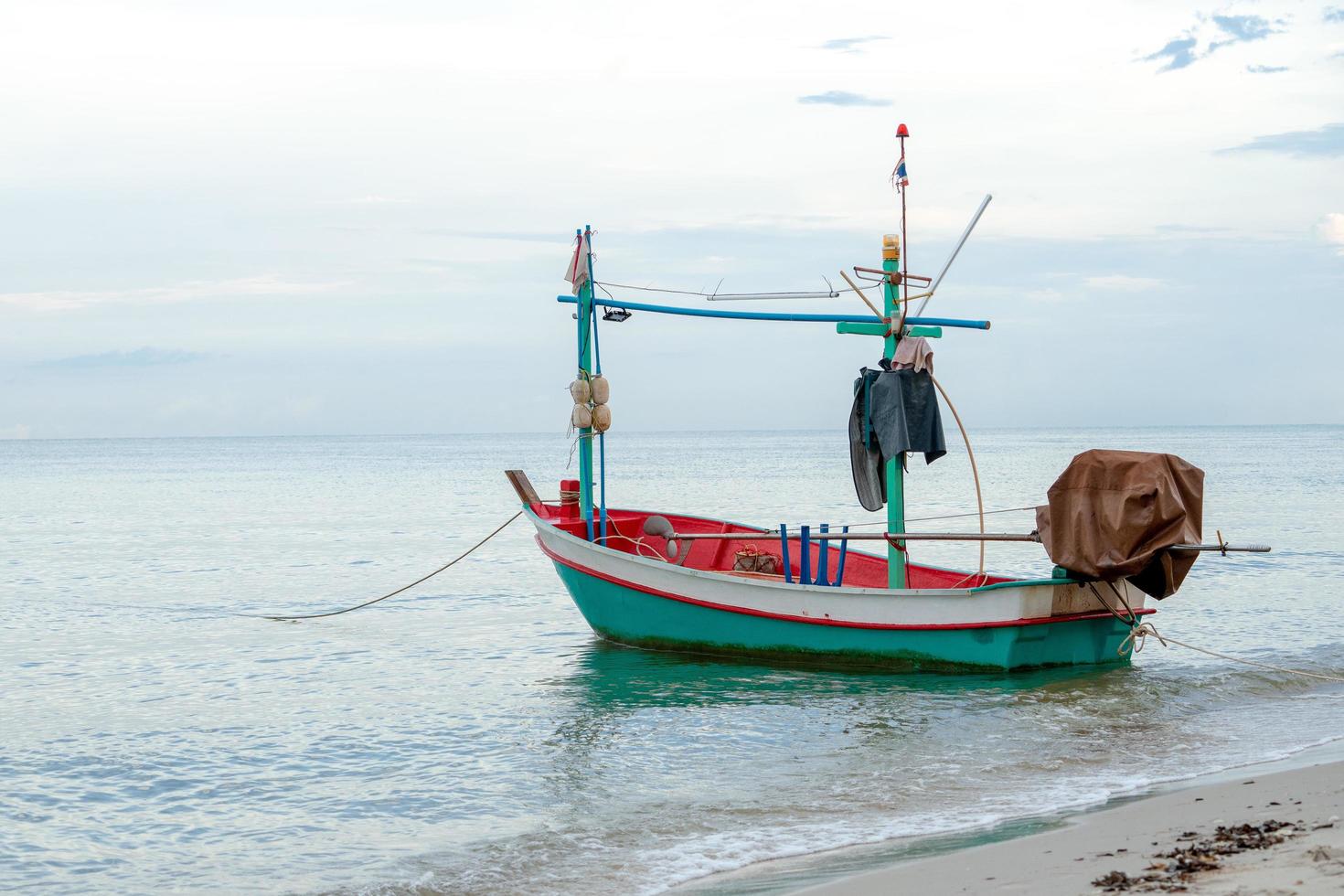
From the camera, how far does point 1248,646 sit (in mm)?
16016

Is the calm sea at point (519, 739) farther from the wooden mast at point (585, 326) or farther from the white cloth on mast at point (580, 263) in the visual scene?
the white cloth on mast at point (580, 263)

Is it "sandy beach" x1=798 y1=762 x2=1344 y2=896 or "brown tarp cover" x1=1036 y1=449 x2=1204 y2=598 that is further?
"brown tarp cover" x1=1036 y1=449 x2=1204 y2=598

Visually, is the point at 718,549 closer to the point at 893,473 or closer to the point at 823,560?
the point at 823,560

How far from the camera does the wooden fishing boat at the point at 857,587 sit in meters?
11.9

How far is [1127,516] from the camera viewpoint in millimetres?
11070

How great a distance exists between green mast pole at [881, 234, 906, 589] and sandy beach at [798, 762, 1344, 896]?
5.24 m

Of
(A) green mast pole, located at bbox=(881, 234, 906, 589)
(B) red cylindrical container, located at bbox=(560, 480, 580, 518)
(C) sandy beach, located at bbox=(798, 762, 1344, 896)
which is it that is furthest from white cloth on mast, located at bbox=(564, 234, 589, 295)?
(C) sandy beach, located at bbox=(798, 762, 1344, 896)

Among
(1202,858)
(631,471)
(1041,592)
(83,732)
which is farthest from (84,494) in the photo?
(1202,858)

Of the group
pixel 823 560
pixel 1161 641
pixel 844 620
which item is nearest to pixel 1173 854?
pixel 844 620

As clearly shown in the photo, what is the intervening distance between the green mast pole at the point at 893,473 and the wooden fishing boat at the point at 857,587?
0.02 metres

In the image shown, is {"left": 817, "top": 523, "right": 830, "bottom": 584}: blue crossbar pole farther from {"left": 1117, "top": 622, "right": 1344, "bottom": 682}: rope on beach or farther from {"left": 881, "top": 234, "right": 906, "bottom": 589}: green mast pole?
{"left": 1117, "top": 622, "right": 1344, "bottom": 682}: rope on beach

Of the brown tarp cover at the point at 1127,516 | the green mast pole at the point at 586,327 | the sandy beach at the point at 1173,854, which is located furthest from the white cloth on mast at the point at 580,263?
the sandy beach at the point at 1173,854

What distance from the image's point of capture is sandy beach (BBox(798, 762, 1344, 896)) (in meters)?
5.23

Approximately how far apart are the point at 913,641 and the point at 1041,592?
1357 mm
